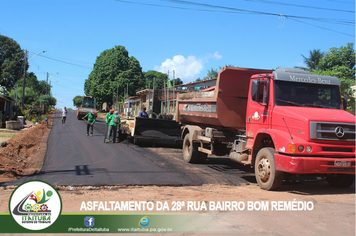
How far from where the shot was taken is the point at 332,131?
6.24 m

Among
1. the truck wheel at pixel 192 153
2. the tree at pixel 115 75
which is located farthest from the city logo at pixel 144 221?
the tree at pixel 115 75

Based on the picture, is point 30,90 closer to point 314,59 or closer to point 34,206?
point 314,59

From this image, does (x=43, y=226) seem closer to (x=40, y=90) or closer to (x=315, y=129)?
(x=315, y=129)

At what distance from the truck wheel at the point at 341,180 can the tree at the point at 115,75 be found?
48.2m

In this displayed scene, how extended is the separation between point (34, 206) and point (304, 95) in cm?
601

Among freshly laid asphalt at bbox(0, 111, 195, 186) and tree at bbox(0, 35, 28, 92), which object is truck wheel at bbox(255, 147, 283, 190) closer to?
freshly laid asphalt at bbox(0, 111, 195, 186)

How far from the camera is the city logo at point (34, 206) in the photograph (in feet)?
13.7

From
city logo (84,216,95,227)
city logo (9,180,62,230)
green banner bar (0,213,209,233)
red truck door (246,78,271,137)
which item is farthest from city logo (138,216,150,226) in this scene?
red truck door (246,78,271,137)

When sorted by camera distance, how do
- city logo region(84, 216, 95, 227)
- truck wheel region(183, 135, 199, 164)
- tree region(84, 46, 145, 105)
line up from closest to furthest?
→ city logo region(84, 216, 95, 227)
truck wheel region(183, 135, 199, 164)
tree region(84, 46, 145, 105)

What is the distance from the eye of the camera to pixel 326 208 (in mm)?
5527

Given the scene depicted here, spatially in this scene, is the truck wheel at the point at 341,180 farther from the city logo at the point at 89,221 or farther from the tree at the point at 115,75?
the tree at the point at 115,75

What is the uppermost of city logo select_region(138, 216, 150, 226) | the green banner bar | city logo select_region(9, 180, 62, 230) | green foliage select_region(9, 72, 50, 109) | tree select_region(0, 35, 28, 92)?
tree select_region(0, 35, 28, 92)

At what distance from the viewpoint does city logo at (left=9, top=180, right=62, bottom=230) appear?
417 cm

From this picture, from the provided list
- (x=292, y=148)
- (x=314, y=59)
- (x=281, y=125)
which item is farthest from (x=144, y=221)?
(x=314, y=59)
